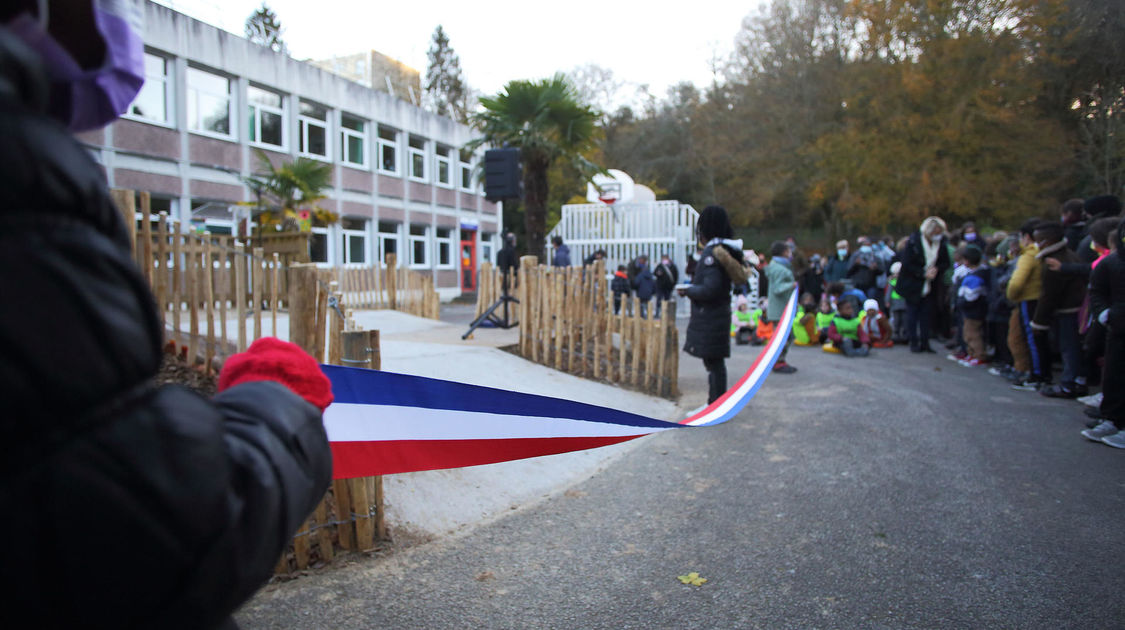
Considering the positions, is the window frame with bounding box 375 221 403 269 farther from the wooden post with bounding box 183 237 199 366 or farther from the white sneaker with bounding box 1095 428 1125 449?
the white sneaker with bounding box 1095 428 1125 449

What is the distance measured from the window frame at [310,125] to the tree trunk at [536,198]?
42.8 ft

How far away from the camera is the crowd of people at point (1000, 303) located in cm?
548

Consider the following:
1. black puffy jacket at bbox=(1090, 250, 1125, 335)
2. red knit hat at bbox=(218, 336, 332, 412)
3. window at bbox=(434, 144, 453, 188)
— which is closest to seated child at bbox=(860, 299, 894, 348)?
black puffy jacket at bbox=(1090, 250, 1125, 335)

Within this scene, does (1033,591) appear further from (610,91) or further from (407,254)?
(610,91)

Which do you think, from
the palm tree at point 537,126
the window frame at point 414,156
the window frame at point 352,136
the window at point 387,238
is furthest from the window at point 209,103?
the palm tree at point 537,126

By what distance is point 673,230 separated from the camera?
17812 millimetres

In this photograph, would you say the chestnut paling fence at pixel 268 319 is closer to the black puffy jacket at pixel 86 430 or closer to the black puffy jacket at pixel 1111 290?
the black puffy jacket at pixel 86 430

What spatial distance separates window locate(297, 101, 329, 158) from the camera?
2339cm

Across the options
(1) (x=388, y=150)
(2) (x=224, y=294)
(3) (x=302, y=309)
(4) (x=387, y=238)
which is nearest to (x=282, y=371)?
(3) (x=302, y=309)

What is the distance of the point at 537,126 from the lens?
12094 mm

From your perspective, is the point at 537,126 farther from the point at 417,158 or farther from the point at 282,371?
the point at 417,158

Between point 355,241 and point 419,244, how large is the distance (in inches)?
172

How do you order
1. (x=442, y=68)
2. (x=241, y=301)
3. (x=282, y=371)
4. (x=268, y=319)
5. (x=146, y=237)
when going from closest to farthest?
(x=282, y=371) → (x=146, y=237) → (x=241, y=301) → (x=268, y=319) → (x=442, y=68)

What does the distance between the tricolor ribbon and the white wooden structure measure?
14.3 m
